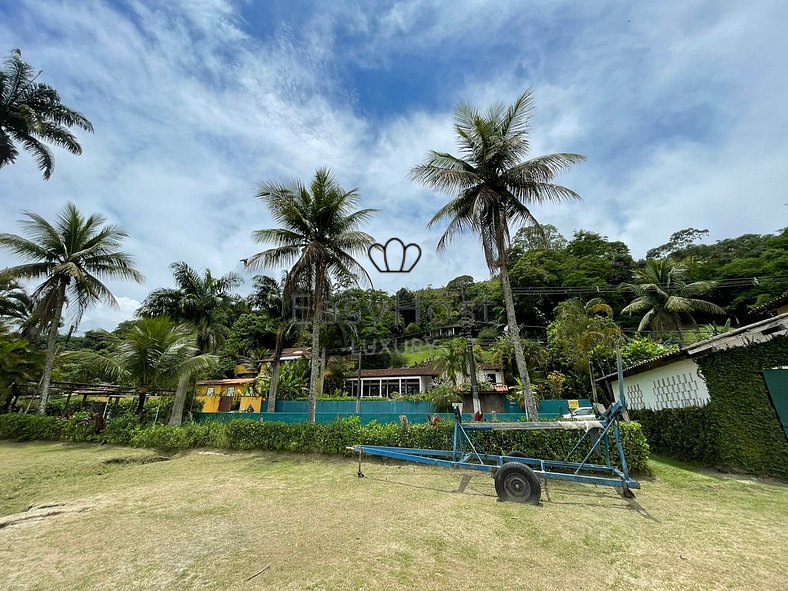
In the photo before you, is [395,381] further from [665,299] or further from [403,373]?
[665,299]

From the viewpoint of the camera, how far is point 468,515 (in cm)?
582

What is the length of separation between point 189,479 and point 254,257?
8590 mm

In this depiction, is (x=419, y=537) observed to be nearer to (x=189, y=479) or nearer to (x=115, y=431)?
(x=189, y=479)

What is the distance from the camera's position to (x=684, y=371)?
10094 mm

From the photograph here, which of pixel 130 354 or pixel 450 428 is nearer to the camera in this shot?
pixel 450 428

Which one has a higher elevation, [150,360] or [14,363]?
[14,363]

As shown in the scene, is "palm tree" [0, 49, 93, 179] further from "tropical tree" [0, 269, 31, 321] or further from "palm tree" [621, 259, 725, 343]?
"palm tree" [621, 259, 725, 343]

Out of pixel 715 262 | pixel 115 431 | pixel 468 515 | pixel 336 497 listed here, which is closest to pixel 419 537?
pixel 468 515

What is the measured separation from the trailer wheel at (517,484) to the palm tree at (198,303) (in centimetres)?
2133

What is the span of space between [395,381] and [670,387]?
97.1 feet

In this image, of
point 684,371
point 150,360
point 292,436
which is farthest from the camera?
point 150,360

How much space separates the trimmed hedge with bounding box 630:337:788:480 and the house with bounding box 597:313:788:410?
20 centimetres

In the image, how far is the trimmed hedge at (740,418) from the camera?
7.57 meters

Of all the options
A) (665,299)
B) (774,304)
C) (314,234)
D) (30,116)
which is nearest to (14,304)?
(30,116)
